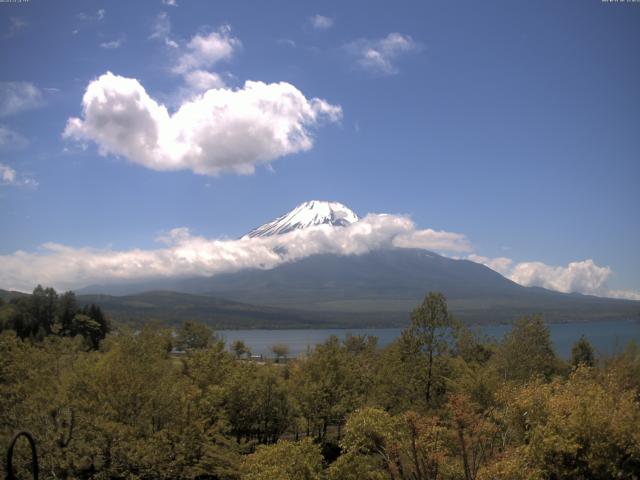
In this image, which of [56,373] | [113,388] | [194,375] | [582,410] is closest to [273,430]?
[194,375]

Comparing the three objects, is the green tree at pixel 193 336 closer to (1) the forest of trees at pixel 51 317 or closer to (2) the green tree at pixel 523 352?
(1) the forest of trees at pixel 51 317

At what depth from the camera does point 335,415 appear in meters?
30.8

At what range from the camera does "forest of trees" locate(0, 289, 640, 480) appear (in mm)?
13852

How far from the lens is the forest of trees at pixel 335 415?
13.9 metres

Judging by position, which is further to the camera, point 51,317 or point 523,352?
point 51,317

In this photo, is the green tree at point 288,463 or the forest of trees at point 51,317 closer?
the green tree at point 288,463

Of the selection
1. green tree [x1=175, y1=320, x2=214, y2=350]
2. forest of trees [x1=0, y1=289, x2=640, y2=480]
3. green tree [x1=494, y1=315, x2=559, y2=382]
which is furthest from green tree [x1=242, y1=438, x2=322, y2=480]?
green tree [x1=175, y1=320, x2=214, y2=350]

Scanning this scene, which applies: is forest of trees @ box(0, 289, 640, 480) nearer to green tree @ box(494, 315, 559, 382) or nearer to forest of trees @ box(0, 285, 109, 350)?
green tree @ box(494, 315, 559, 382)

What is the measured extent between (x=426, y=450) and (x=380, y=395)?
11684mm

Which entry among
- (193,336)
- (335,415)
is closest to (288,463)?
(335,415)

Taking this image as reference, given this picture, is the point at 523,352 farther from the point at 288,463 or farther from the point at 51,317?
the point at 51,317

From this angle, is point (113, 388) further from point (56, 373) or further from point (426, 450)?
point (426, 450)

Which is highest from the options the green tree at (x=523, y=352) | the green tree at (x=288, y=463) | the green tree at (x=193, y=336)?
the green tree at (x=523, y=352)

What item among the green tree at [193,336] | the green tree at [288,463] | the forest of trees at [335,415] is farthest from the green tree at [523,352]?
the green tree at [193,336]
